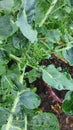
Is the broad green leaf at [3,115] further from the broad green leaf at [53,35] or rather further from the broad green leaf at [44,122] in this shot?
the broad green leaf at [53,35]

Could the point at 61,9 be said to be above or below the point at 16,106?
above

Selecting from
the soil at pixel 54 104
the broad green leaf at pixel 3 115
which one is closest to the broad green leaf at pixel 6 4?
the broad green leaf at pixel 3 115

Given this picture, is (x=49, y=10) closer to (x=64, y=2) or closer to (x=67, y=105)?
(x=64, y=2)

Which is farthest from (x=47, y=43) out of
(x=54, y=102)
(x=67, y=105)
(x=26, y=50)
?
(x=54, y=102)

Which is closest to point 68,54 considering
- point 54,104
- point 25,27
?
point 25,27

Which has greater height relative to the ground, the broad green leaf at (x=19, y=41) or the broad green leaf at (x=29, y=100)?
the broad green leaf at (x=19, y=41)

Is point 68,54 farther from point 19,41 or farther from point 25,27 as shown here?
point 25,27

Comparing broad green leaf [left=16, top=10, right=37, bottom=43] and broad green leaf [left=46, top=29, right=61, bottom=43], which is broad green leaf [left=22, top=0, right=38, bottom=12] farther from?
broad green leaf [left=46, top=29, right=61, bottom=43]
